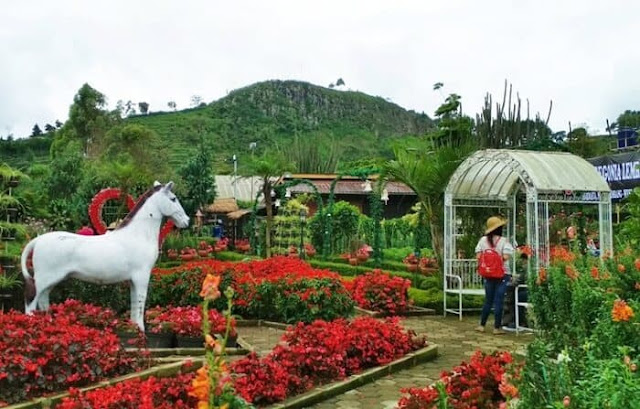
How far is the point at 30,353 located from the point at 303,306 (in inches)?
167

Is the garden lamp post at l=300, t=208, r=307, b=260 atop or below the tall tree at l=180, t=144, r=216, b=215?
below

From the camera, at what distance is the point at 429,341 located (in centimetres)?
810

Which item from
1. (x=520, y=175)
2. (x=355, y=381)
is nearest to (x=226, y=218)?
(x=520, y=175)

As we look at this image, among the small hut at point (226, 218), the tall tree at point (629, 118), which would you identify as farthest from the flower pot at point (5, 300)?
the tall tree at point (629, 118)

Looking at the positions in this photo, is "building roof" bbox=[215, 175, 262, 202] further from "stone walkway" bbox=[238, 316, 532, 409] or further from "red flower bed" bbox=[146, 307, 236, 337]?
"red flower bed" bbox=[146, 307, 236, 337]

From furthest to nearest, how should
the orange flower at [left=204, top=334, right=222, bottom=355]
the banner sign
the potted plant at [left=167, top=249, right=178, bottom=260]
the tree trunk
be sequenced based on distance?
the tree trunk
the potted plant at [left=167, top=249, right=178, bottom=260]
the banner sign
the orange flower at [left=204, top=334, right=222, bottom=355]

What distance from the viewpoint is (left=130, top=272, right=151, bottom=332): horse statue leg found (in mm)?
6953

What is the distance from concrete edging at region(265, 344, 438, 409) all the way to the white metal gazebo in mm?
1606

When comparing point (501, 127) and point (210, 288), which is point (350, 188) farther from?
point (210, 288)

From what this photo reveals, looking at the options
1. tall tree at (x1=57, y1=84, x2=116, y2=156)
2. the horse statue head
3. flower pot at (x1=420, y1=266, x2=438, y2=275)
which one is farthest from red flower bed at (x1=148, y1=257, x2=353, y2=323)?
tall tree at (x1=57, y1=84, x2=116, y2=156)

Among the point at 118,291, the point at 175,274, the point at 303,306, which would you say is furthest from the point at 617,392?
the point at 175,274

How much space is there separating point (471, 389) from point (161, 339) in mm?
3579

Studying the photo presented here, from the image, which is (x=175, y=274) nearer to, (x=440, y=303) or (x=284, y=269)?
(x=284, y=269)

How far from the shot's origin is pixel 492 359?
17.3ft
